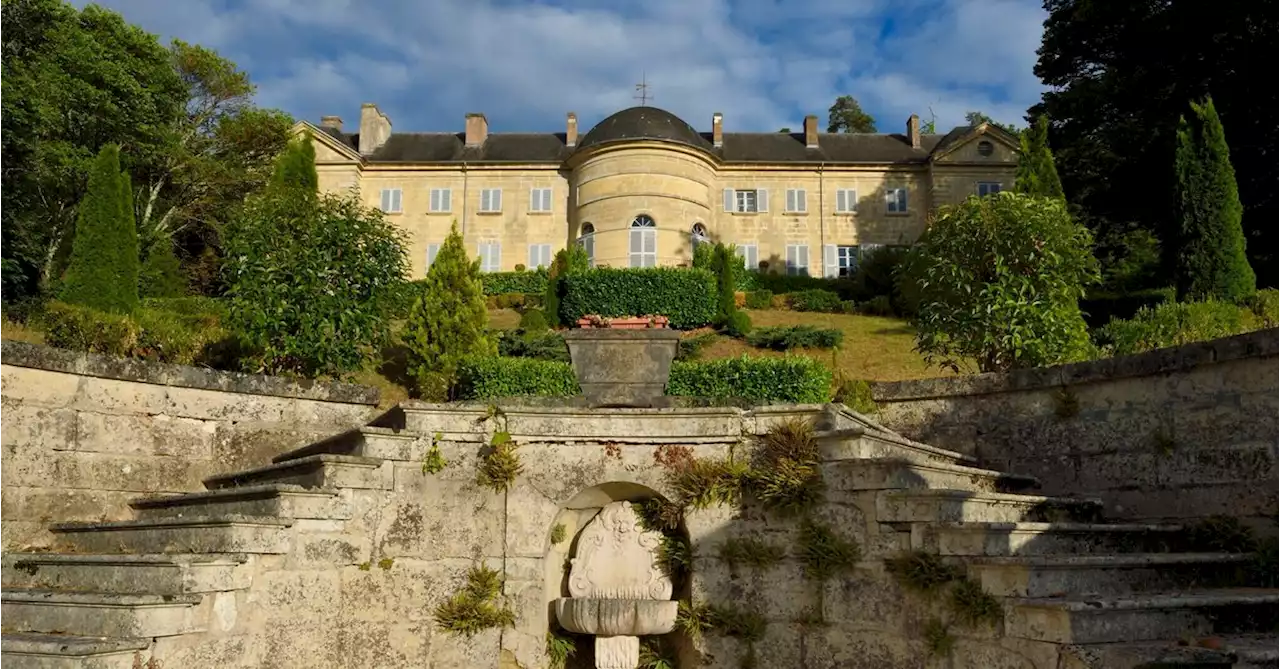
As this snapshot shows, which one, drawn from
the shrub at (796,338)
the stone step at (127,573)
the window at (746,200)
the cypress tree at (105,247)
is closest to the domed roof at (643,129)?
the window at (746,200)

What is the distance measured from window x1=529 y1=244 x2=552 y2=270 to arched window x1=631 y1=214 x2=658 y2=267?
4.90 m

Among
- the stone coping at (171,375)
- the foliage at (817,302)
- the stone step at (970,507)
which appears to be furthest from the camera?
the foliage at (817,302)

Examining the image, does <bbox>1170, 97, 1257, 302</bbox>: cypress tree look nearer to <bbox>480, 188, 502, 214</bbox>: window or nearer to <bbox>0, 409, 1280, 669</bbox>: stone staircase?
<bbox>0, 409, 1280, 669</bbox>: stone staircase

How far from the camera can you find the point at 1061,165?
2862cm

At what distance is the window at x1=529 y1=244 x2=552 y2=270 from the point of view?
36.8 metres

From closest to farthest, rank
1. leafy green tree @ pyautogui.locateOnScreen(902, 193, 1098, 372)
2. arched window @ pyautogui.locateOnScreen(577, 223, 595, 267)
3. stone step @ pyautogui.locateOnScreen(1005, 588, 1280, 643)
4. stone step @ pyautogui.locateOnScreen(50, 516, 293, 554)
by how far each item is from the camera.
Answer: stone step @ pyautogui.locateOnScreen(1005, 588, 1280, 643)
stone step @ pyautogui.locateOnScreen(50, 516, 293, 554)
leafy green tree @ pyautogui.locateOnScreen(902, 193, 1098, 372)
arched window @ pyautogui.locateOnScreen(577, 223, 595, 267)

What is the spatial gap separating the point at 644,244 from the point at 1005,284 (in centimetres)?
2360

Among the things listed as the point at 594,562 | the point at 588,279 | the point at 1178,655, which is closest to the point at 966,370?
the point at 594,562

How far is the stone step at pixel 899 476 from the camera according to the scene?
235 inches

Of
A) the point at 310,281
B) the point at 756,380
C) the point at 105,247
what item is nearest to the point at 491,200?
the point at 105,247

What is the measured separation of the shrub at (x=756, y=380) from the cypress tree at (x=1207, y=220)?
15645 mm

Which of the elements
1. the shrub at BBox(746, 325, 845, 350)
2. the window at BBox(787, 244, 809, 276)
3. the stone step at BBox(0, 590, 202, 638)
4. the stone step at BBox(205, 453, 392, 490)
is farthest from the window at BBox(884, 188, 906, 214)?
the stone step at BBox(0, 590, 202, 638)

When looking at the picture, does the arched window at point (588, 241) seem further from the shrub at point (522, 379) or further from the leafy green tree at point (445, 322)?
the shrub at point (522, 379)

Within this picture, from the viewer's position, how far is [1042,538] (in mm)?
5629
